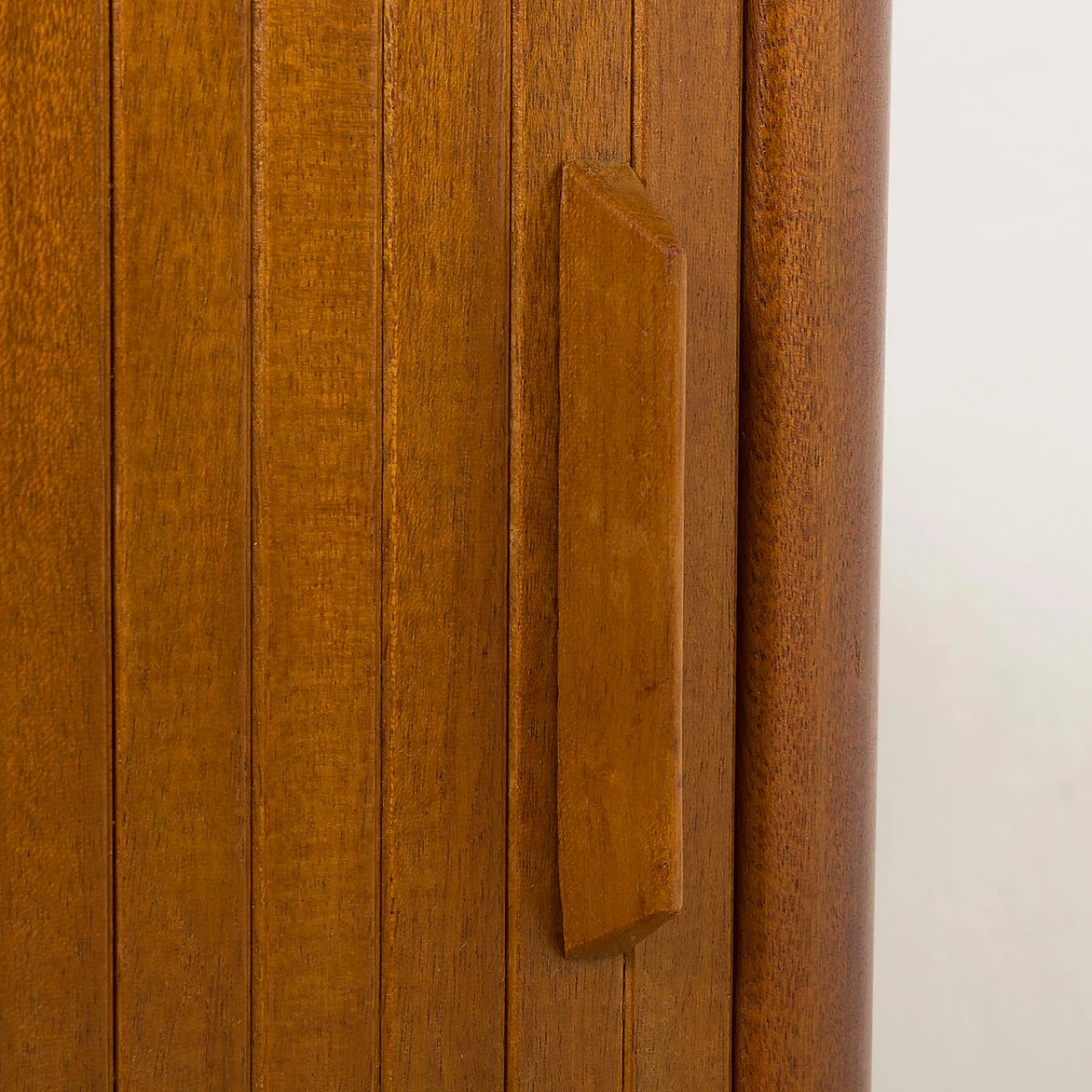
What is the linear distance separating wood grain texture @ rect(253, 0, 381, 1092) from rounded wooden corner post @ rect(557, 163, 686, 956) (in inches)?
3.5

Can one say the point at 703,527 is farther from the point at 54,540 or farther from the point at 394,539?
the point at 54,540

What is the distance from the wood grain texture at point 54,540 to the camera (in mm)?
458

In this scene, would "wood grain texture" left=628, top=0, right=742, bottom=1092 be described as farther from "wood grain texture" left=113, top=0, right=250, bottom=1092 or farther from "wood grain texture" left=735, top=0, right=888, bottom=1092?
"wood grain texture" left=113, top=0, right=250, bottom=1092

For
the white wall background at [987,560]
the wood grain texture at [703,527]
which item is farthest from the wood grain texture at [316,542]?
the white wall background at [987,560]

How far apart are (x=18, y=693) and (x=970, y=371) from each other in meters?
0.69

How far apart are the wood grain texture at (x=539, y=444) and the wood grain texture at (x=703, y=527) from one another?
0.03 metres

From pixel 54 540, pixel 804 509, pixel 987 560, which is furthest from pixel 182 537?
pixel 987 560

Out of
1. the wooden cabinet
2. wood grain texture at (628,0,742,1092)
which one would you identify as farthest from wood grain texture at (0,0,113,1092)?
wood grain texture at (628,0,742,1092)

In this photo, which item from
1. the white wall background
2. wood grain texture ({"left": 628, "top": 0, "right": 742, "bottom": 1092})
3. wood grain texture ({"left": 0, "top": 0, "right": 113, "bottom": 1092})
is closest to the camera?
wood grain texture ({"left": 0, "top": 0, "right": 113, "bottom": 1092})

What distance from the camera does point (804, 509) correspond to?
576 millimetres

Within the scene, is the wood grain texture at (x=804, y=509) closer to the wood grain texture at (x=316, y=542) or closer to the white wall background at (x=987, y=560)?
the wood grain texture at (x=316, y=542)

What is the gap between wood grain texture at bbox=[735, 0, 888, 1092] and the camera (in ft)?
1.87

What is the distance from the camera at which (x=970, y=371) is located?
87 centimetres

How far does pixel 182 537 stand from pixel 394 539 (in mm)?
91
